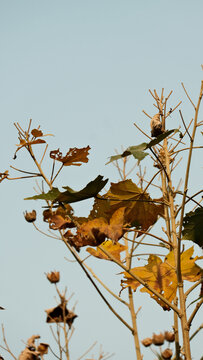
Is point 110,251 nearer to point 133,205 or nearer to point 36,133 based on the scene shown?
point 133,205

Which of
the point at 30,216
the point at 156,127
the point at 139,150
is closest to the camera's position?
the point at 139,150

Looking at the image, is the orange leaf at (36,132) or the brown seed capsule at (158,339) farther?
the orange leaf at (36,132)

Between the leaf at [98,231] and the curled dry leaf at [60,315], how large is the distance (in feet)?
0.67

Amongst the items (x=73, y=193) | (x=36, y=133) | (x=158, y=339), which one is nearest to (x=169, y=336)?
(x=158, y=339)

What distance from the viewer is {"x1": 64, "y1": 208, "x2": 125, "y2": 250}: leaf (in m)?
1.11

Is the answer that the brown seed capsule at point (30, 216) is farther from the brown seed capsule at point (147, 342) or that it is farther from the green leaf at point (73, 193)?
the brown seed capsule at point (147, 342)

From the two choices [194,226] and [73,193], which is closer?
[73,193]

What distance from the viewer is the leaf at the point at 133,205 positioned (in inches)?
50.6

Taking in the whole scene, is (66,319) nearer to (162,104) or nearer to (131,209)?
(131,209)

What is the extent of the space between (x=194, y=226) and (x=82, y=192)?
39cm

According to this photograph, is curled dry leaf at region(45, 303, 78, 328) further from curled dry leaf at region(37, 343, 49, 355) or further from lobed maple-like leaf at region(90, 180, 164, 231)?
lobed maple-like leaf at region(90, 180, 164, 231)

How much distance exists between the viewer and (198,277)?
1296 millimetres

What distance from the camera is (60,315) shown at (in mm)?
1278

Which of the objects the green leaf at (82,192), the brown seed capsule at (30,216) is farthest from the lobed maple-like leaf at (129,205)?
the brown seed capsule at (30,216)
